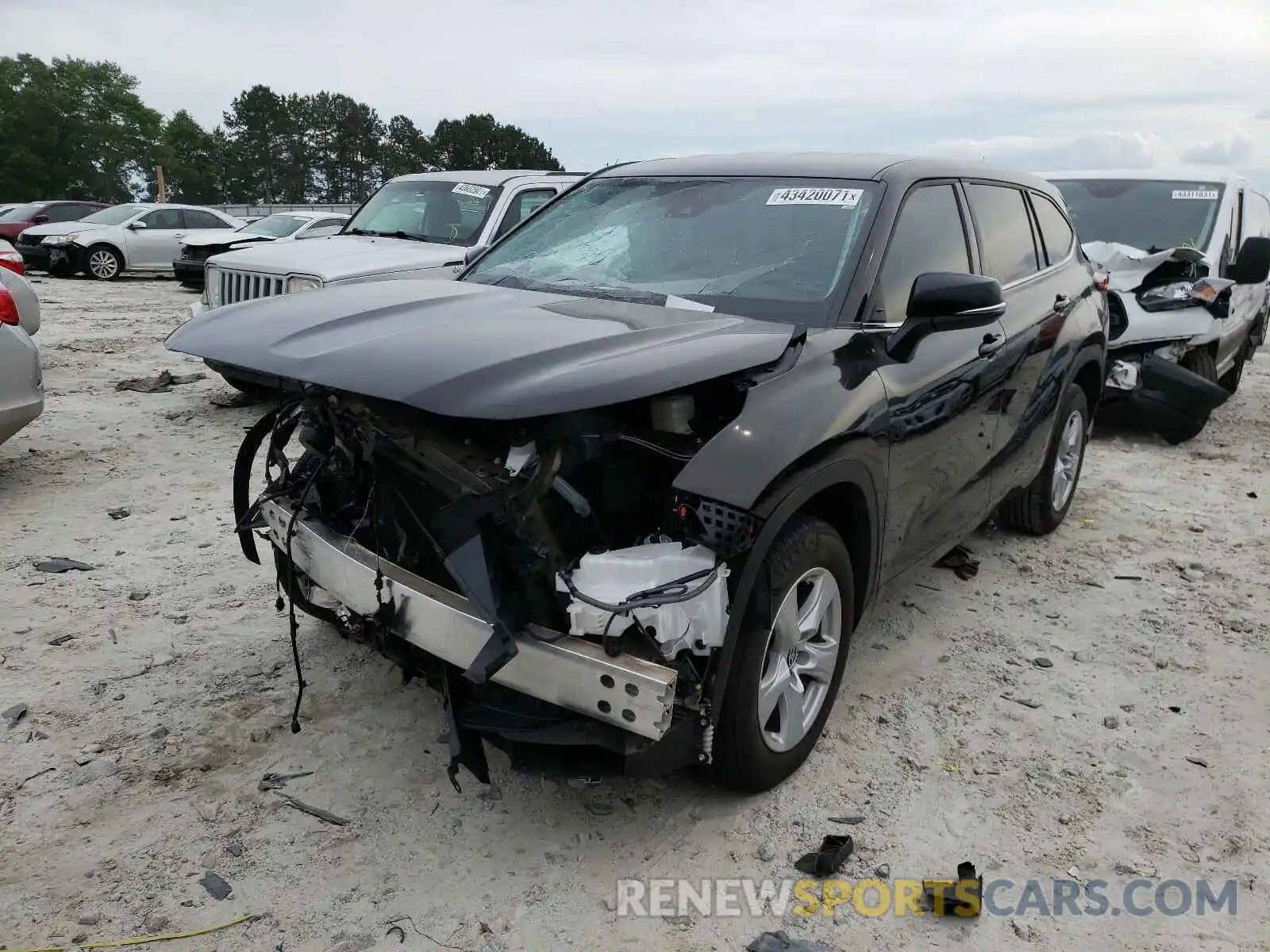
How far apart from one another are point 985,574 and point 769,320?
7.76ft

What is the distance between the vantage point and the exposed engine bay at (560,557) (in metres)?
2.46

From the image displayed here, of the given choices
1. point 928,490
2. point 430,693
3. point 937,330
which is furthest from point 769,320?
point 430,693

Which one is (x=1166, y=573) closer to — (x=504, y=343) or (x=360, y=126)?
(x=504, y=343)

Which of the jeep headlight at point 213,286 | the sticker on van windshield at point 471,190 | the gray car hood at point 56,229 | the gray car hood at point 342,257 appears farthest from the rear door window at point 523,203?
the gray car hood at point 56,229

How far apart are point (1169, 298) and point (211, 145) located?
8922cm

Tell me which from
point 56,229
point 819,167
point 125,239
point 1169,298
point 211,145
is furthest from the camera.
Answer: point 211,145

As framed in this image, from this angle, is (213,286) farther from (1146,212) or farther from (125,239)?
(125,239)

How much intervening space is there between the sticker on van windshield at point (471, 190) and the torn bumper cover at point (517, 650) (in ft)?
20.2

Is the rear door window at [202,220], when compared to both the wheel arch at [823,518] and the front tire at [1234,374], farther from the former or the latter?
the wheel arch at [823,518]

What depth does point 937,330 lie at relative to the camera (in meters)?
3.33

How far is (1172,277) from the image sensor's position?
7.66 metres

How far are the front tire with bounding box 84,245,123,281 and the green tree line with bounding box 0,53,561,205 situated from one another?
3780 centimetres

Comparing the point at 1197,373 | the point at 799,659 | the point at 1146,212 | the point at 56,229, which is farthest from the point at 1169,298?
the point at 56,229

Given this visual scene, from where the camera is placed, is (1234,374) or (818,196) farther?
(1234,374)
